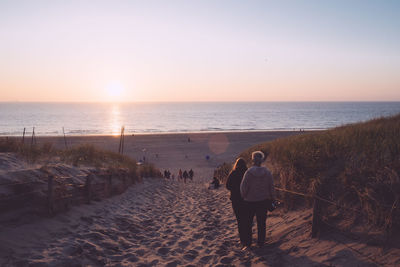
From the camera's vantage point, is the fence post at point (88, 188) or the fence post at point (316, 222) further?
the fence post at point (88, 188)

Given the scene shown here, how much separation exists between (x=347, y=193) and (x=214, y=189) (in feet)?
31.6

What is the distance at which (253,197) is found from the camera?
5410 mm

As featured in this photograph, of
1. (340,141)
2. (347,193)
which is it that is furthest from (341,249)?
(340,141)

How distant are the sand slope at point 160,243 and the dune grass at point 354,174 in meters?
0.58

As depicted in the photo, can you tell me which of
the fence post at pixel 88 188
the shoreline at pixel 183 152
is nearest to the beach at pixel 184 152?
the shoreline at pixel 183 152

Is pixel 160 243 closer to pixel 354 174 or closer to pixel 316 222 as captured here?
pixel 316 222

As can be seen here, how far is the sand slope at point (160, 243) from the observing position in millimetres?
4688

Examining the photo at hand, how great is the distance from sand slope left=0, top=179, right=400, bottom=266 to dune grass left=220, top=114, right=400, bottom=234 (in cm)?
58

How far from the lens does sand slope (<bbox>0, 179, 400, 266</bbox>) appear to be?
469 centimetres

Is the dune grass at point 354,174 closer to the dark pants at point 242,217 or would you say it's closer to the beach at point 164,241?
the beach at point 164,241

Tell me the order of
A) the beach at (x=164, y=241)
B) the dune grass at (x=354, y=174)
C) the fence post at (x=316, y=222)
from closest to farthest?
the beach at (x=164, y=241), the dune grass at (x=354, y=174), the fence post at (x=316, y=222)

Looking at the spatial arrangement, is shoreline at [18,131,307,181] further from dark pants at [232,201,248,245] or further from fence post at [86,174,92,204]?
dark pants at [232,201,248,245]

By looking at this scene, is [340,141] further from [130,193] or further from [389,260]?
[130,193]

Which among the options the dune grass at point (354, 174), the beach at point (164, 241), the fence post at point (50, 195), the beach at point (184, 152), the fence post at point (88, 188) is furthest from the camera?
the beach at point (184, 152)
